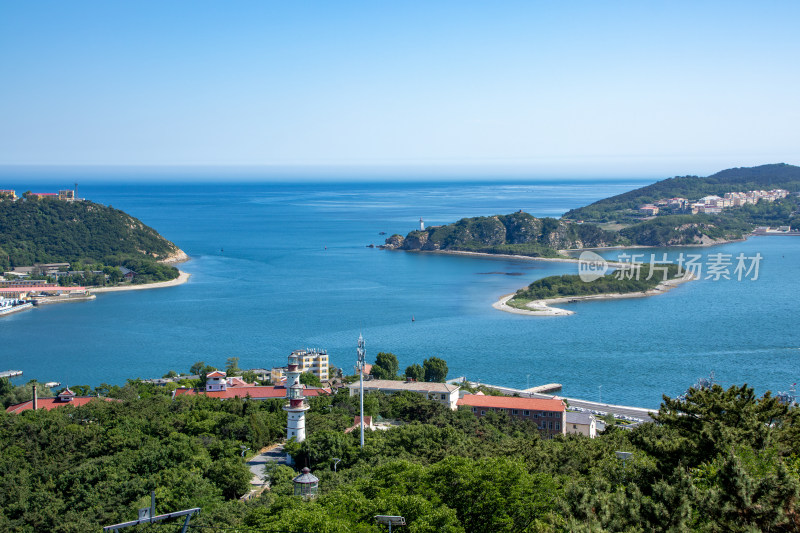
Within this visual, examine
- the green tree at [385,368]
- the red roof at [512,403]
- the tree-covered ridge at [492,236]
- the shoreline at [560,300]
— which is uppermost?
the tree-covered ridge at [492,236]

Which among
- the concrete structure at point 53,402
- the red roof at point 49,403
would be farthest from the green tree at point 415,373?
the concrete structure at point 53,402

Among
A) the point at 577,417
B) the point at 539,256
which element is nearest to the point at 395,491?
the point at 577,417

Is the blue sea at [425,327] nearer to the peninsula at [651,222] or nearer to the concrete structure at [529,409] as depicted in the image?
the concrete structure at [529,409]

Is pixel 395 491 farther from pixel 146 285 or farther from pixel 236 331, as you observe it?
pixel 146 285

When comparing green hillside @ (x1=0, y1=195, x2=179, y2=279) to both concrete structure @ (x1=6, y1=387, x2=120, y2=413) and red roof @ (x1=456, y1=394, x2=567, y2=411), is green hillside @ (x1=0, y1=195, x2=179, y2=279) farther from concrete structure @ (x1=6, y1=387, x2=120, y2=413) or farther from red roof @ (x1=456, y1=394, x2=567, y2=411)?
red roof @ (x1=456, y1=394, x2=567, y2=411)

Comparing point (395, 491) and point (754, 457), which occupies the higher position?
point (754, 457)

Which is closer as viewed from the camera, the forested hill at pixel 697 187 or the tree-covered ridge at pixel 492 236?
the tree-covered ridge at pixel 492 236
